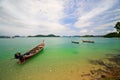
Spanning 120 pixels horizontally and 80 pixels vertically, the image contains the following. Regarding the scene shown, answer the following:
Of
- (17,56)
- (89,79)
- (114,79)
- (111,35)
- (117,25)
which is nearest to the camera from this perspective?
(114,79)

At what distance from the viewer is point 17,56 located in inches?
432

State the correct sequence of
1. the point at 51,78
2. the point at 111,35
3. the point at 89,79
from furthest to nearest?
the point at 111,35
the point at 51,78
the point at 89,79

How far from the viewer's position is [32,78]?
7383mm

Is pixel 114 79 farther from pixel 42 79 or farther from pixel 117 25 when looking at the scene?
pixel 117 25

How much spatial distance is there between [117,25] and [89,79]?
4403cm

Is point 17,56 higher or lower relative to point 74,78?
higher

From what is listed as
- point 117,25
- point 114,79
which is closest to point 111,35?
point 117,25

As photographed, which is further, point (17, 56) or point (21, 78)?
point (17, 56)

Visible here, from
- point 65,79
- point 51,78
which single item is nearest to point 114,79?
point 65,79

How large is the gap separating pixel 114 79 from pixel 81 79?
2.14 metres

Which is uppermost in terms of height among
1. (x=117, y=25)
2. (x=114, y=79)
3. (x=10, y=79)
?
(x=117, y=25)

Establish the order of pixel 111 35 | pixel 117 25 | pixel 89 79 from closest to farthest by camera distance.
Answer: pixel 89 79 → pixel 117 25 → pixel 111 35

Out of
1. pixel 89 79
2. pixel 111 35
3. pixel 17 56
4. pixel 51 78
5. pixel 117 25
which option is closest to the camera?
pixel 89 79

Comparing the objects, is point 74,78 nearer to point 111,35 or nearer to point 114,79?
point 114,79
